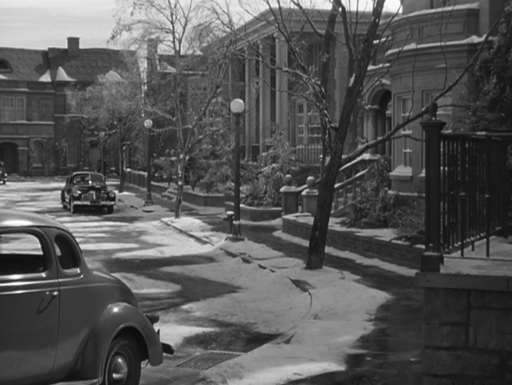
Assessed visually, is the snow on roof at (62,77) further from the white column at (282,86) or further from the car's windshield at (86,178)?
the white column at (282,86)

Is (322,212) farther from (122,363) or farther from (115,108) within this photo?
(115,108)

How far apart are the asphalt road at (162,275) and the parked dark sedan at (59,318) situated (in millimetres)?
1149

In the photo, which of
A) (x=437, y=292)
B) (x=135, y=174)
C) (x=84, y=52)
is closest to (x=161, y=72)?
(x=135, y=174)

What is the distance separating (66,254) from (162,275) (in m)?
10.1

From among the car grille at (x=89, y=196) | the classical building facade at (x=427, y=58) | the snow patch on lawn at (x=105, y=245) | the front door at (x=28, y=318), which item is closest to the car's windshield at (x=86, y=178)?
the car grille at (x=89, y=196)

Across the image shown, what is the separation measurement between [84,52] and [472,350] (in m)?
79.5

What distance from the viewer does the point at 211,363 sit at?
377 inches

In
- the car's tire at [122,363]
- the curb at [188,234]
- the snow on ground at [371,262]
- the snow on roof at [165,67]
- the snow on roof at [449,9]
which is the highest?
the snow on roof at [165,67]

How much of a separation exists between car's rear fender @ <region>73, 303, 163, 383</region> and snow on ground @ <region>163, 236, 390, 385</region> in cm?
100

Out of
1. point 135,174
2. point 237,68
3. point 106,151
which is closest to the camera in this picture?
point 237,68

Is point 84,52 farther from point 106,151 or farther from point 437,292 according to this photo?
point 437,292

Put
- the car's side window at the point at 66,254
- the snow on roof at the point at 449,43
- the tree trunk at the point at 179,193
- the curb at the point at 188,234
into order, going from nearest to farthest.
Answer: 1. the car's side window at the point at 66,254
2. the snow on roof at the point at 449,43
3. the curb at the point at 188,234
4. the tree trunk at the point at 179,193

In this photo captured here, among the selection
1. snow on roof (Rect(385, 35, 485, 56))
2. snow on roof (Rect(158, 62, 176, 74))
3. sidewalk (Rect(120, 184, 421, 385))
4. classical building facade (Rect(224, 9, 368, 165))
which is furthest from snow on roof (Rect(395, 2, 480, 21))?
snow on roof (Rect(158, 62, 176, 74))

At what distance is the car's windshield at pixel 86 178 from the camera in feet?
123
